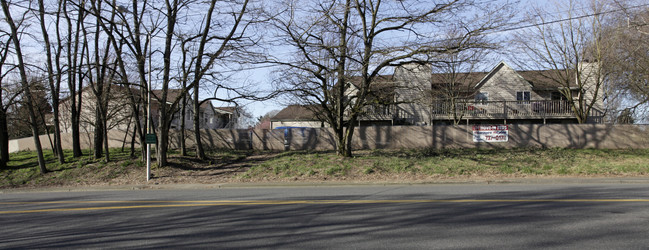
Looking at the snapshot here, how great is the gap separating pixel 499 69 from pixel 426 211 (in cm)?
2696

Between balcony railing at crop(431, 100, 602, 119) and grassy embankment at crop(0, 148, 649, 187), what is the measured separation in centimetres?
901

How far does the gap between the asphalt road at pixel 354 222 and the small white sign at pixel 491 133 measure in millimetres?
11108

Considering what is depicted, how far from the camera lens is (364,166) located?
1727 cm

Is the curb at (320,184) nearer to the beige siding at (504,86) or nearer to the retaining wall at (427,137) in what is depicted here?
the retaining wall at (427,137)

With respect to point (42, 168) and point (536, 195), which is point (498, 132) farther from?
point (42, 168)

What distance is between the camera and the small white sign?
21.5 m

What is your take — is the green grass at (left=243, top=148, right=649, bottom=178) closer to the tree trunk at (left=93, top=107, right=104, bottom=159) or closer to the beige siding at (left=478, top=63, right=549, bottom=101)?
the tree trunk at (left=93, top=107, right=104, bottom=159)

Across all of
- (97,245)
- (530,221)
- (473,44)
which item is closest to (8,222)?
(97,245)

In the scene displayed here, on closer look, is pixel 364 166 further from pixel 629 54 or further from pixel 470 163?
pixel 629 54

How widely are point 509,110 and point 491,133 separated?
935 centimetres

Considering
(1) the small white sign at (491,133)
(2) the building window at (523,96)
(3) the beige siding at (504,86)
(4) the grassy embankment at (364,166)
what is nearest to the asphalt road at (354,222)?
Result: (4) the grassy embankment at (364,166)

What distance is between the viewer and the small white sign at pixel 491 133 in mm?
21547

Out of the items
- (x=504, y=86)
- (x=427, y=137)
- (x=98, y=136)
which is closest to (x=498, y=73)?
(x=504, y=86)

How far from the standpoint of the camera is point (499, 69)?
31.6 m
